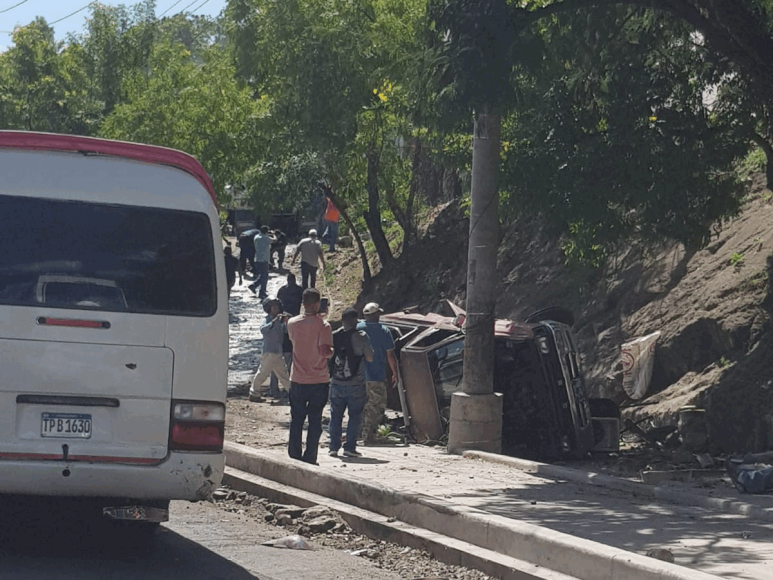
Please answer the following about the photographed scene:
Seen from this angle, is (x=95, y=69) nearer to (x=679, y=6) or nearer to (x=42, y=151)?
(x=679, y=6)

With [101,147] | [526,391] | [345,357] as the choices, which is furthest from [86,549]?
[526,391]

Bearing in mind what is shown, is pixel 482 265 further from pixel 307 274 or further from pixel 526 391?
pixel 307 274

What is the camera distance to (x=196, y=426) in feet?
25.8

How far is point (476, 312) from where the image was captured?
1459cm

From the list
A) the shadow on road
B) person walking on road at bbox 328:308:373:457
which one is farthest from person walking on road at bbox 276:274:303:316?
the shadow on road

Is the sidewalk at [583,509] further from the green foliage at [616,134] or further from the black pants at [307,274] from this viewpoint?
the black pants at [307,274]

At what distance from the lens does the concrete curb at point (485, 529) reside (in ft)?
24.0

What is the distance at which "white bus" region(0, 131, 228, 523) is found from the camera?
7516mm

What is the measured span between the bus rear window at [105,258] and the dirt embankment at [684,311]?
28.1 feet

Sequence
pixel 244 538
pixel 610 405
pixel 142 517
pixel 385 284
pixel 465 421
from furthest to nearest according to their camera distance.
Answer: pixel 385 284, pixel 610 405, pixel 465 421, pixel 244 538, pixel 142 517

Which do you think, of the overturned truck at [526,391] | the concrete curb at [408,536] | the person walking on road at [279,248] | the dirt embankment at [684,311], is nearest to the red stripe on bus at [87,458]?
the concrete curb at [408,536]

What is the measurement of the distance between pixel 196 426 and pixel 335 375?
5.76 meters

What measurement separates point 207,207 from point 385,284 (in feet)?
68.3

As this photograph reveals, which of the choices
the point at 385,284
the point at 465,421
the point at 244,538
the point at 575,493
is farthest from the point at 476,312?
the point at 385,284
